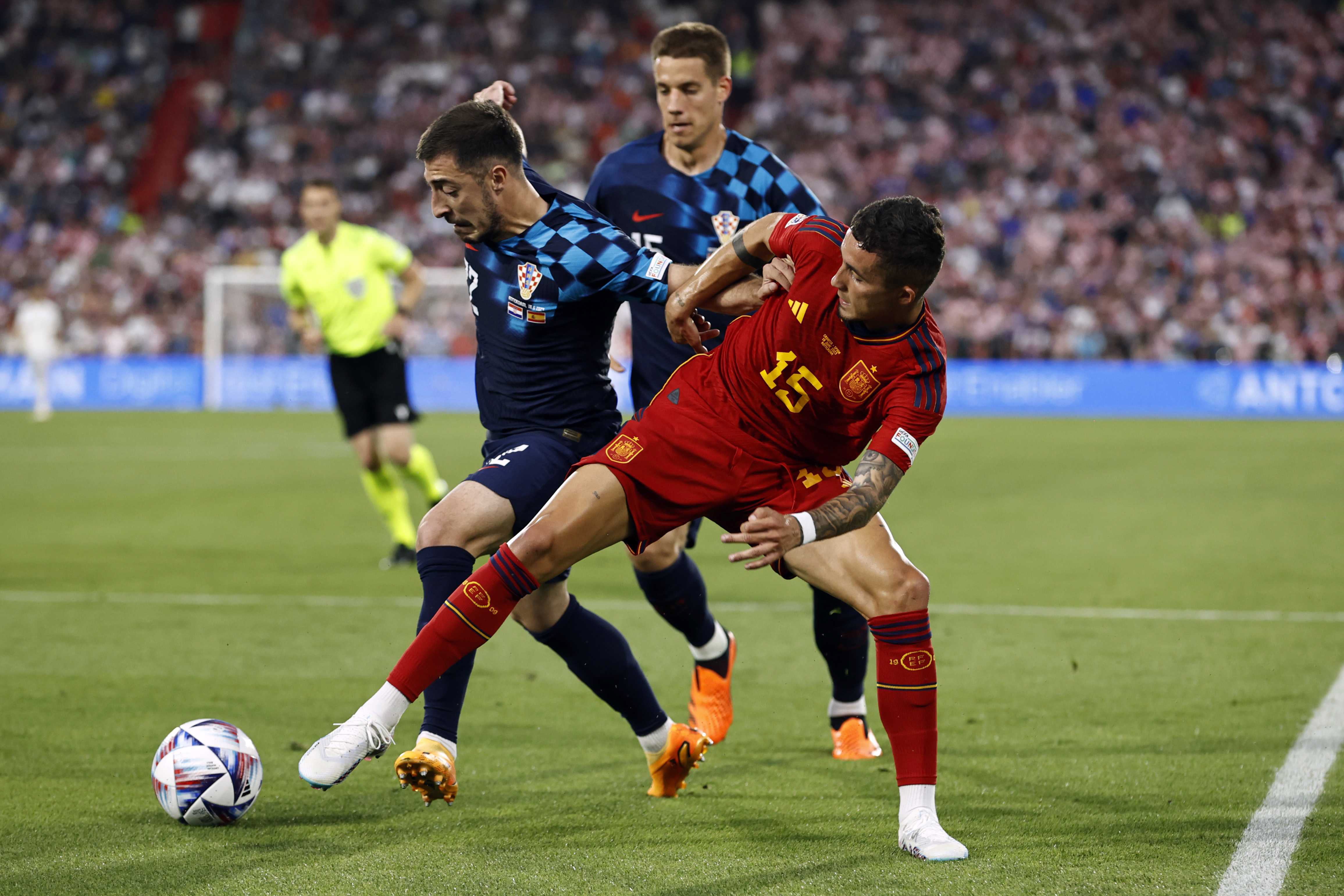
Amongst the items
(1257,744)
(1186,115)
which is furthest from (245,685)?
(1186,115)

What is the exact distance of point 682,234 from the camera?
5.50 metres

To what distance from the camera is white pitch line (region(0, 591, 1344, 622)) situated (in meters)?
7.41

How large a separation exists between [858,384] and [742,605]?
4080 mm

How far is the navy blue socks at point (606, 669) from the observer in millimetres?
4324

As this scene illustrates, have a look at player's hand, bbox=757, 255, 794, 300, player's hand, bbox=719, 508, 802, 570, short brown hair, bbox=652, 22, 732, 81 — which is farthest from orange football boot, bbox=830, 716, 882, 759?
short brown hair, bbox=652, 22, 732, 81

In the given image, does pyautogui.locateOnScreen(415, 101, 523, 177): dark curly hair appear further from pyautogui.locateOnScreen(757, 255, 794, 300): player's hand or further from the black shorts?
the black shorts

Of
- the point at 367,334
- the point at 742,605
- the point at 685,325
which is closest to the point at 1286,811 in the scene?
the point at 685,325

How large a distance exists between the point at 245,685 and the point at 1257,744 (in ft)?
12.3

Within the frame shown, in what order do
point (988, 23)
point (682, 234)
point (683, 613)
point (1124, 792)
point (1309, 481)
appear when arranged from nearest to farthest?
point (1124, 792) → point (683, 613) → point (682, 234) → point (1309, 481) → point (988, 23)

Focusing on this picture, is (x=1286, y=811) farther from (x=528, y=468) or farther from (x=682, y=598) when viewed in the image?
(x=528, y=468)

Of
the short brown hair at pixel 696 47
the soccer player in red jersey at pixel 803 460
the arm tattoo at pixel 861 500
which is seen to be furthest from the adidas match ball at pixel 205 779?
the short brown hair at pixel 696 47

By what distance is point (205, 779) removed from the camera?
12.6 feet

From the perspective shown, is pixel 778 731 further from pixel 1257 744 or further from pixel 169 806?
pixel 169 806

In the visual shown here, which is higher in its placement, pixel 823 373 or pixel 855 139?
pixel 855 139
